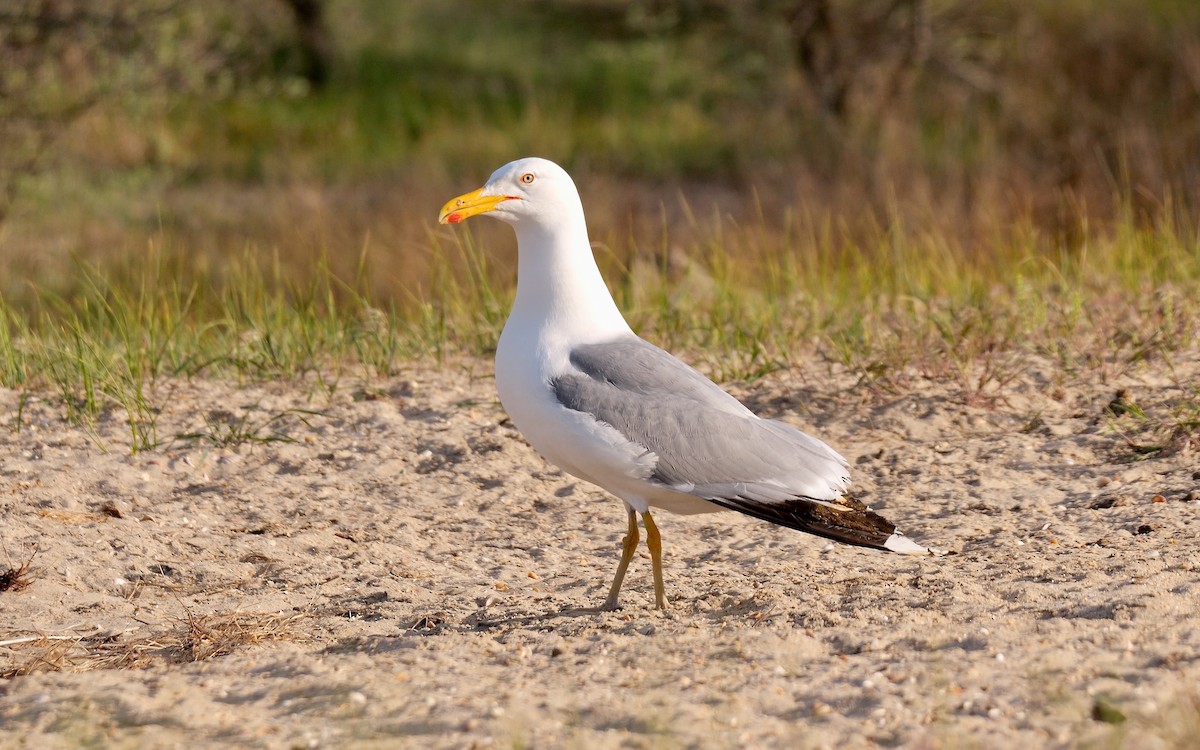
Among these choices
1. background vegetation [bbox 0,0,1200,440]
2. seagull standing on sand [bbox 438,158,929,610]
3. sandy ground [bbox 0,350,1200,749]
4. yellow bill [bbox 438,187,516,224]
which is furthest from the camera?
background vegetation [bbox 0,0,1200,440]

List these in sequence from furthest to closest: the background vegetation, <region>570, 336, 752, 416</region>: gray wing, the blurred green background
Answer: the blurred green background → the background vegetation → <region>570, 336, 752, 416</region>: gray wing

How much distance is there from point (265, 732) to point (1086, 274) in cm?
473

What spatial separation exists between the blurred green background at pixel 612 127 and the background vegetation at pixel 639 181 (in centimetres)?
4

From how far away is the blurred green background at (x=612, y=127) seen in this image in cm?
958

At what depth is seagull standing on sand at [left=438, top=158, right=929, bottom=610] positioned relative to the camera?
3.58 m

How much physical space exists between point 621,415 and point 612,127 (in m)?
11.8

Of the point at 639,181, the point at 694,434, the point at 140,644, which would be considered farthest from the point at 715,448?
the point at 639,181

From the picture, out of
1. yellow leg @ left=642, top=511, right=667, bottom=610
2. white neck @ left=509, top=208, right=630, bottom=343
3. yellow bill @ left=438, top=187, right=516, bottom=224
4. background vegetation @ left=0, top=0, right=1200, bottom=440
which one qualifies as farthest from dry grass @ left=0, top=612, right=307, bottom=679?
background vegetation @ left=0, top=0, right=1200, bottom=440

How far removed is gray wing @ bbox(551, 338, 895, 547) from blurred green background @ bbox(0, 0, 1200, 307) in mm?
3121

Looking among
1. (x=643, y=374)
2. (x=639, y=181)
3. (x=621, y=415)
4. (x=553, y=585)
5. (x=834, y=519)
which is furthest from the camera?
(x=639, y=181)

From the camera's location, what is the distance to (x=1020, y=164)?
35.1 feet

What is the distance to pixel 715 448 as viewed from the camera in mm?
3652

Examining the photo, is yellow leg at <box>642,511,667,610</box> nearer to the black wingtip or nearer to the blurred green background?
the black wingtip

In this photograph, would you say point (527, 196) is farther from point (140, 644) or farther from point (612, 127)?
point (612, 127)
